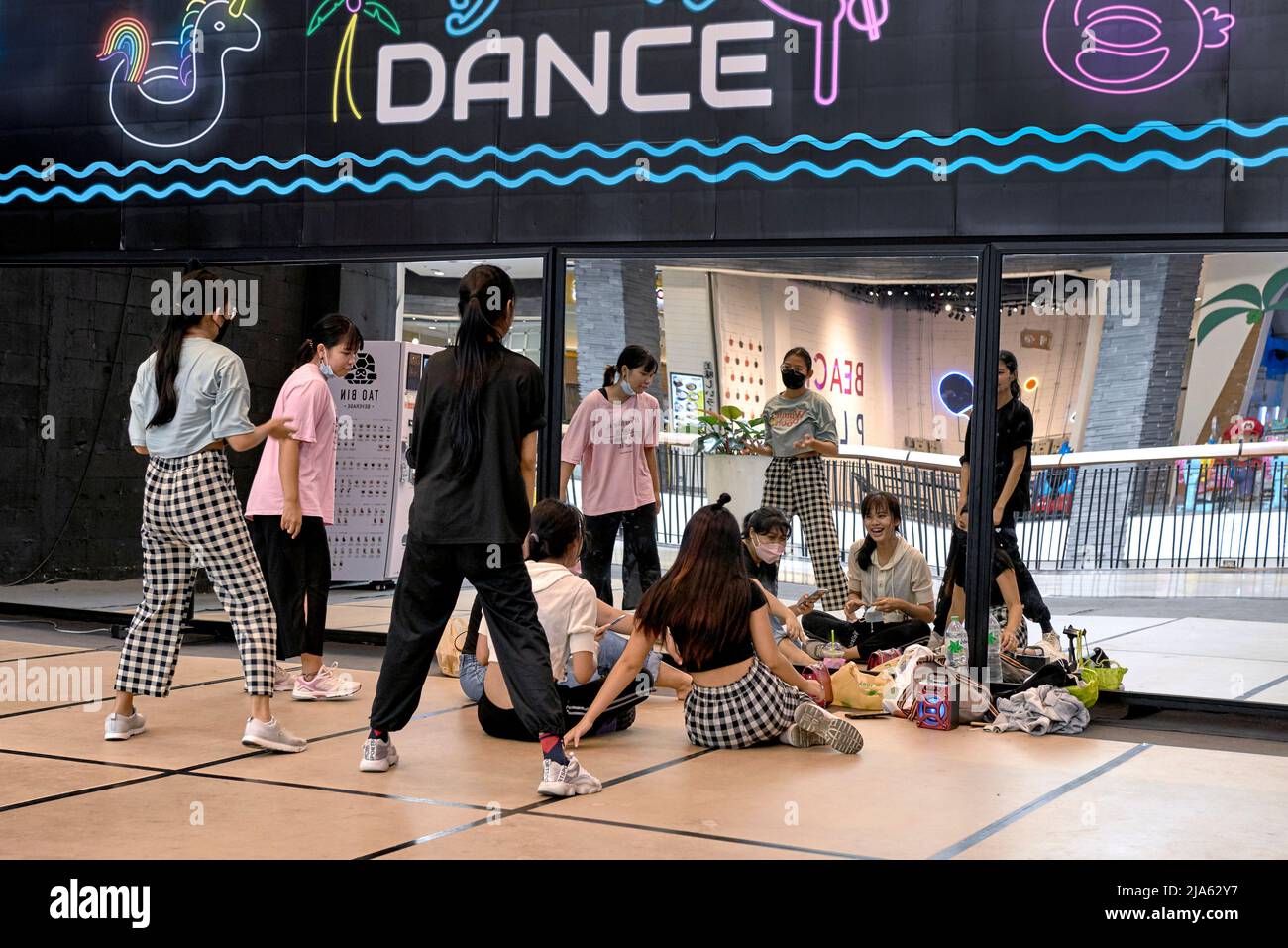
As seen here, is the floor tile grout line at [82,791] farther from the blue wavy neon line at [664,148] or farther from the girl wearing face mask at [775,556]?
the blue wavy neon line at [664,148]

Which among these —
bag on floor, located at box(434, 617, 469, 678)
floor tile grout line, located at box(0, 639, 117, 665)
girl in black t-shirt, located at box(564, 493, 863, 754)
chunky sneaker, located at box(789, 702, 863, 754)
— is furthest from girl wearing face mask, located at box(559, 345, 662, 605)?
floor tile grout line, located at box(0, 639, 117, 665)

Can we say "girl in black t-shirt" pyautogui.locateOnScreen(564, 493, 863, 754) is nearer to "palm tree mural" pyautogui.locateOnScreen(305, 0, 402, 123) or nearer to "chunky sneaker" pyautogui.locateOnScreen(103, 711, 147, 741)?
"chunky sneaker" pyautogui.locateOnScreen(103, 711, 147, 741)

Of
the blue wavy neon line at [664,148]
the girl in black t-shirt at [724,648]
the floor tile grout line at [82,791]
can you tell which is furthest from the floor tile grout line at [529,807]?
the blue wavy neon line at [664,148]

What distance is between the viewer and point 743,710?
15.5ft

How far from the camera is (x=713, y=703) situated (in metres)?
4.74

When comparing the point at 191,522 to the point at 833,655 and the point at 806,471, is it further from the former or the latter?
the point at 806,471

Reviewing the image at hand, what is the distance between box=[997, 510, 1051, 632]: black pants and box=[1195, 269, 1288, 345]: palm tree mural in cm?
401

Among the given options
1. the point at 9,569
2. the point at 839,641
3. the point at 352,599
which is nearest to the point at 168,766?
the point at 839,641

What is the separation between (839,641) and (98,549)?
5501 millimetres

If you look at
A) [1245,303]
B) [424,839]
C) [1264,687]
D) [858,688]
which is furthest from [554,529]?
[1245,303]

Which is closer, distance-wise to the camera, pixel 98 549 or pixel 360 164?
pixel 360 164

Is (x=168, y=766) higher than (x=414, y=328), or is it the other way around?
(x=414, y=328)
